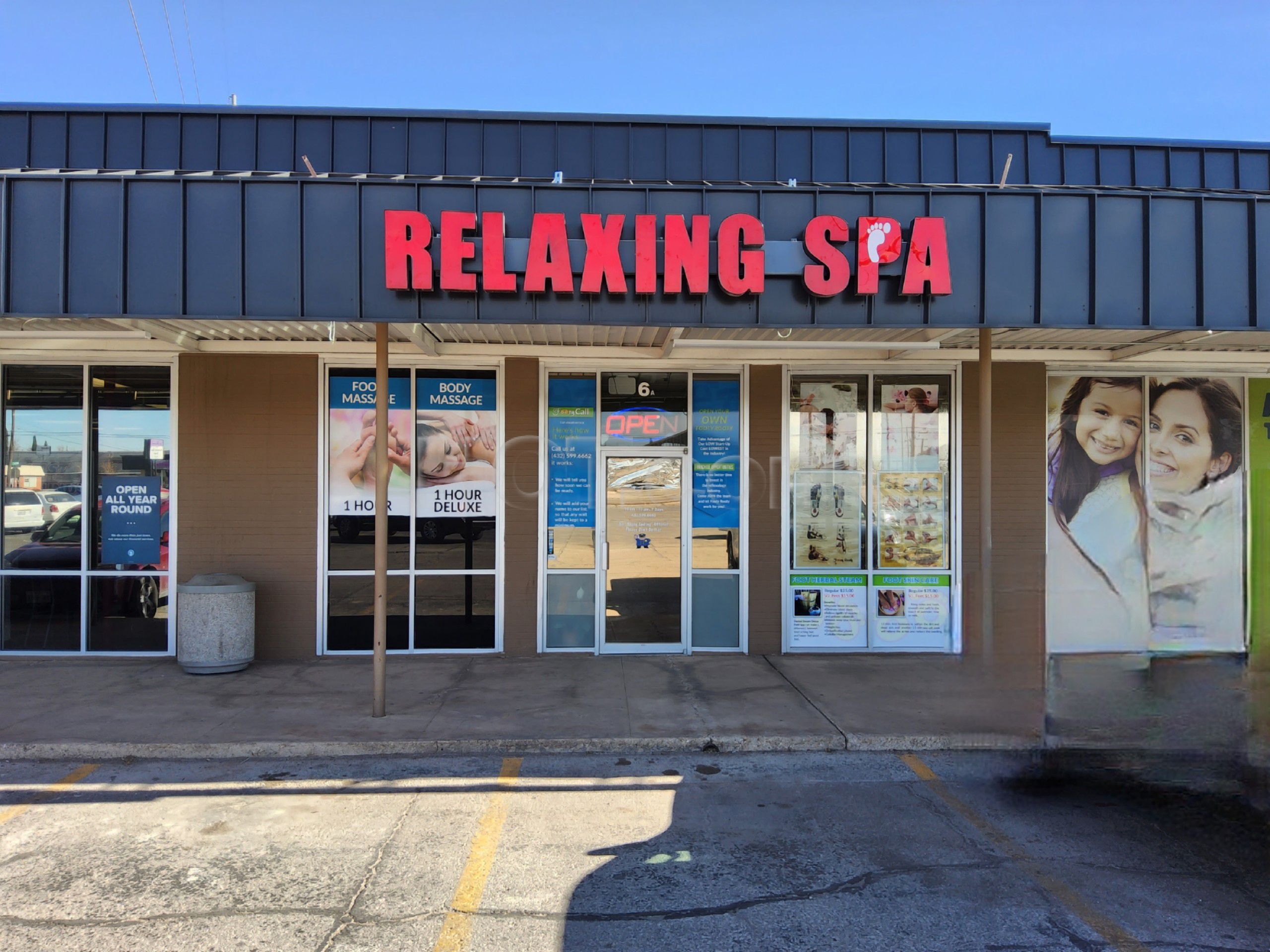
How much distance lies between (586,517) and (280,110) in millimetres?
6780

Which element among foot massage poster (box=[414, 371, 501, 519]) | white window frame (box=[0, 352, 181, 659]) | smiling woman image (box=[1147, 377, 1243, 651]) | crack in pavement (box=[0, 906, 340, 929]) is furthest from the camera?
smiling woman image (box=[1147, 377, 1243, 651])

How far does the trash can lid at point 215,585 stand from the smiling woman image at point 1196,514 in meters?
10.6

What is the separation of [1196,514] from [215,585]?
37.4 ft

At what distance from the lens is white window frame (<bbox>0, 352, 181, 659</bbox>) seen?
30.9 ft

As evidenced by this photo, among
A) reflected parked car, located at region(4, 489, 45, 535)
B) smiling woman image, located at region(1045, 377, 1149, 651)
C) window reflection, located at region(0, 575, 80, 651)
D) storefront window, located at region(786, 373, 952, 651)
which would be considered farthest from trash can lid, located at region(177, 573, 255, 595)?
smiling woman image, located at region(1045, 377, 1149, 651)

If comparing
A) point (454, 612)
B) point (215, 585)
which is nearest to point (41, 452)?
point (215, 585)

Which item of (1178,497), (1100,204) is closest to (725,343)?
(1100,204)

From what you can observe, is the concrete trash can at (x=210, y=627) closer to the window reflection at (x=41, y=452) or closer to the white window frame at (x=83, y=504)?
the white window frame at (x=83, y=504)

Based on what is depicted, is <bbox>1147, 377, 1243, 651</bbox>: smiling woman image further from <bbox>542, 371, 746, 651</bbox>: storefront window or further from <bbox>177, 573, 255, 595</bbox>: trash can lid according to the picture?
<bbox>177, 573, 255, 595</bbox>: trash can lid

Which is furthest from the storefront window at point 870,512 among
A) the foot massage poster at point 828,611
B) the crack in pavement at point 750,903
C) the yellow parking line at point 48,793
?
the yellow parking line at point 48,793

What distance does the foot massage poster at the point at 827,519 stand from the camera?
992 centimetres

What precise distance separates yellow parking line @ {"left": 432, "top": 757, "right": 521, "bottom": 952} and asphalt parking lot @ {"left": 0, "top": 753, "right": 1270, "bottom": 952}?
19 mm

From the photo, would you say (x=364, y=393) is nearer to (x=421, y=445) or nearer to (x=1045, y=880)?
(x=421, y=445)

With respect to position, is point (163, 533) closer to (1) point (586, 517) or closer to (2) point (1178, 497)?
(1) point (586, 517)
